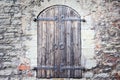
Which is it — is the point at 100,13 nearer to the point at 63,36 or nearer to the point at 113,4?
the point at 113,4

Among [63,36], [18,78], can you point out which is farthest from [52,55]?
[18,78]

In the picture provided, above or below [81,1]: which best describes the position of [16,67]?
below

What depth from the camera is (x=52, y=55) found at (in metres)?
6.46

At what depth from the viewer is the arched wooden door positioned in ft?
21.2

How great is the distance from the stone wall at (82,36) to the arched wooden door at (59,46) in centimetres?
15

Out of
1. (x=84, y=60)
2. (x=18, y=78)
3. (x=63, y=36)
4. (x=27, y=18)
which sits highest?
(x=27, y=18)

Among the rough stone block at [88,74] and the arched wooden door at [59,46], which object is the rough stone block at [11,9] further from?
the rough stone block at [88,74]

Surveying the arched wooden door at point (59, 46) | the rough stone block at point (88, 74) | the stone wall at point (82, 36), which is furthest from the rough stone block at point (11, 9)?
the rough stone block at point (88, 74)

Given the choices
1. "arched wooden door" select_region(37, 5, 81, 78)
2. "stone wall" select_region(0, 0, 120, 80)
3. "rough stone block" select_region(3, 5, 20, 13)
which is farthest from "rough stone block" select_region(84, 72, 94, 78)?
"rough stone block" select_region(3, 5, 20, 13)

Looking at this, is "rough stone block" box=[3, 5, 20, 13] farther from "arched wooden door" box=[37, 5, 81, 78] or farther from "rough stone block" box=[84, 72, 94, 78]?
"rough stone block" box=[84, 72, 94, 78]

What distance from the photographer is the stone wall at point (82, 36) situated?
21.0ft

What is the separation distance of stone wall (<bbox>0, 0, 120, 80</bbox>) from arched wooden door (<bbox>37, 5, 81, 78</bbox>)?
0.48 feet

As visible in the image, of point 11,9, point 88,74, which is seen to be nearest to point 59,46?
point 88,74

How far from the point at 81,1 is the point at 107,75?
5.95ft
